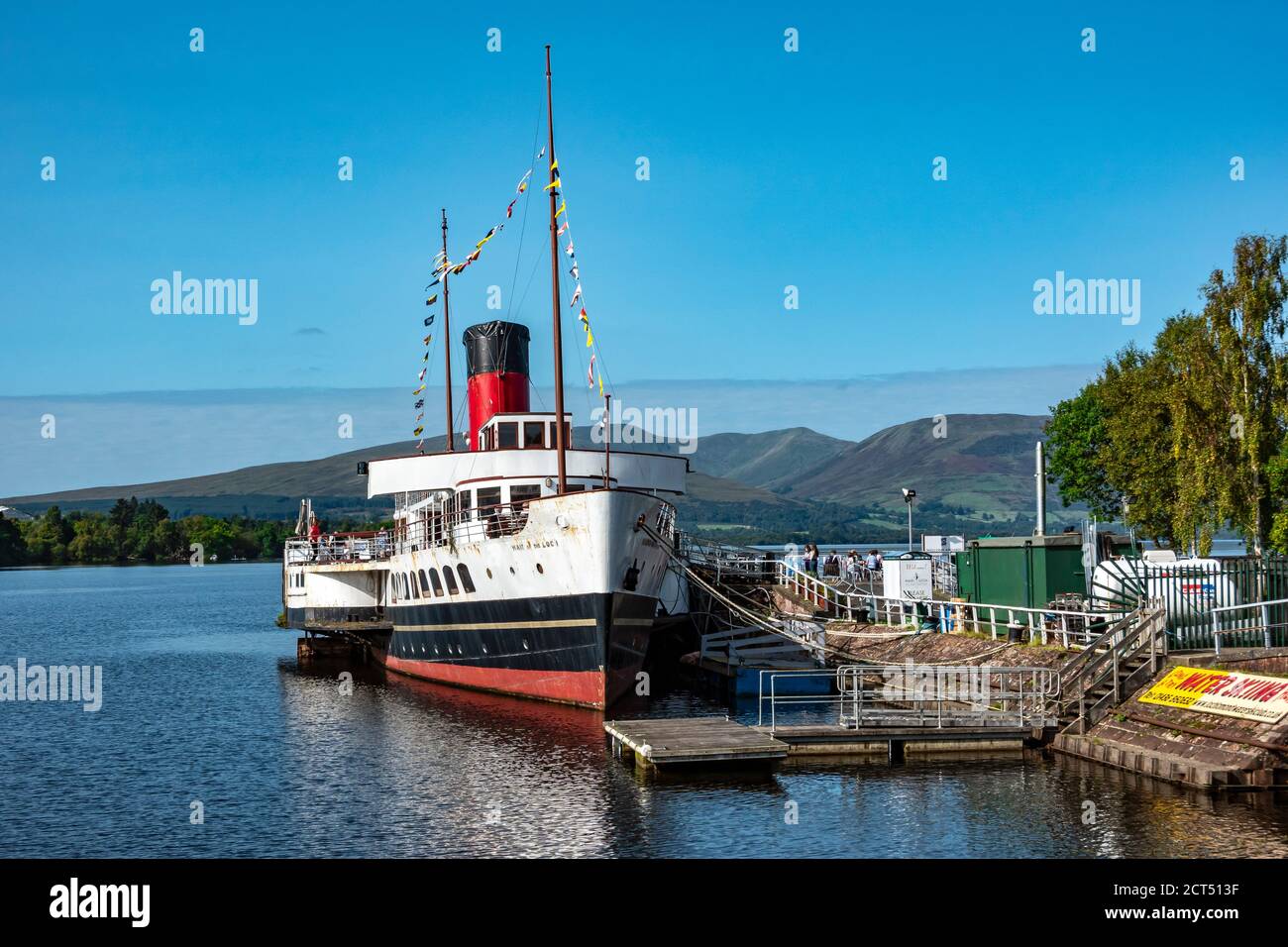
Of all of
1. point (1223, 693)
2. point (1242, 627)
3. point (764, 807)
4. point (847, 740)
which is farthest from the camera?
point (1242, 627)

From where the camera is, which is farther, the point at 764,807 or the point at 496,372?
the point at 496,372

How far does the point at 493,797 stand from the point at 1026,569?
67.9 feet

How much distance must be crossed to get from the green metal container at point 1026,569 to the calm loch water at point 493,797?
10669 millimetres

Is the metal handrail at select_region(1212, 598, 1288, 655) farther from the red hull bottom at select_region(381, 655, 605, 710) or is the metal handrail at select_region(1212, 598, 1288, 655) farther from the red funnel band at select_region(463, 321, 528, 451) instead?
the red funnel band at select_region(463, 321, 528, 451)

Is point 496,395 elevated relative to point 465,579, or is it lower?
elevated

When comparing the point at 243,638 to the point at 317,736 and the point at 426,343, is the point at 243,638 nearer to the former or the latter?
the point at 426,343

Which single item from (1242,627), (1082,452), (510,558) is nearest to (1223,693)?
(1242,627)

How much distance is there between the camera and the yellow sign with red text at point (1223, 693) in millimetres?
23734

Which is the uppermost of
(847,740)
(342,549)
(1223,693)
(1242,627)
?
(342,549)

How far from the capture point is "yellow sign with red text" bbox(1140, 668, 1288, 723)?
77.9 feet

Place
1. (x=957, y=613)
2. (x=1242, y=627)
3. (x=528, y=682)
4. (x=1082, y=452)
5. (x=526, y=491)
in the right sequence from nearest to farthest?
(x=1242, y=627) < (x=528, y=682) < (x=957, y=613) < (x=526, y=491) < (x=1082, y=452)

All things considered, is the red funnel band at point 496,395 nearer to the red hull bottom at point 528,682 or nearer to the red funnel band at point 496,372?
the red funnel band at point 496,372

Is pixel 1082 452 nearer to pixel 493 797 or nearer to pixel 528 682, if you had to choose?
pixel 528 682

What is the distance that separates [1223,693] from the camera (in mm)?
24828
